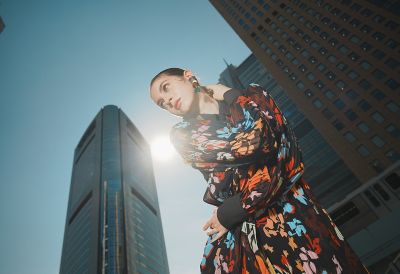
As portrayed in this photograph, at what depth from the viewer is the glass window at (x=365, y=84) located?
34.5 m

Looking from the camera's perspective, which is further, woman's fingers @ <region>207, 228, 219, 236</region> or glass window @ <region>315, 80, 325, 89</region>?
glass window @ <region>315, 80, 325, 89</region>

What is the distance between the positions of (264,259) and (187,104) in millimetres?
996

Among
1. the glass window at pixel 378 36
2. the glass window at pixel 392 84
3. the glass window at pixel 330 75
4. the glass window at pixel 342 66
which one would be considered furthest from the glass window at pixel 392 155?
the glass window at pixel 378 36

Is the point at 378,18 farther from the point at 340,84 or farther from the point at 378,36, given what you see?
the point at 340,84

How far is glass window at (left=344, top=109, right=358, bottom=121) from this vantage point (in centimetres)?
3388

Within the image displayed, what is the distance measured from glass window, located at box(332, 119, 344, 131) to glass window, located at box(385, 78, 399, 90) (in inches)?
305

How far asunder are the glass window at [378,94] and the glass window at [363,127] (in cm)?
404

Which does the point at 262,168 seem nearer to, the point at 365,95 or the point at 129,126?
the point at 365,95

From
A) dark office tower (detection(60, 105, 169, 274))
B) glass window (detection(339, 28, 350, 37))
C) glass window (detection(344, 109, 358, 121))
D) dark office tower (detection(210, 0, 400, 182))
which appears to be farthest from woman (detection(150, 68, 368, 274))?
dark office tower (detection(60, 105, 169, 274))

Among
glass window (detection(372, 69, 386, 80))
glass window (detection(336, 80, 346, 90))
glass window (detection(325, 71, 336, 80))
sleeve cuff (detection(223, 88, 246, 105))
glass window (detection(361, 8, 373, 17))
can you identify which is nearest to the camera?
sleeve cuff (detection(223, 88, 246, 105))

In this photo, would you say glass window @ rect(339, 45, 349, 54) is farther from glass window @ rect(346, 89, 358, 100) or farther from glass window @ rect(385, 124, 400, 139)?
glass window @ rect(385, 124, 400, 139)

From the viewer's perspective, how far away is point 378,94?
110 ft

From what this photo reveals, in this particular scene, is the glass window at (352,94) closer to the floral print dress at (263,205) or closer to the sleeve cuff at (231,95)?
the sleeve cuff at (231,95)

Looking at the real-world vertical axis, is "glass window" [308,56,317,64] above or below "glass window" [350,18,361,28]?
below
